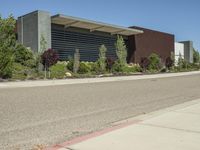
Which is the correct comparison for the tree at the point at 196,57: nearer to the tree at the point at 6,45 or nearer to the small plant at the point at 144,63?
the small plant at the point at 144,63

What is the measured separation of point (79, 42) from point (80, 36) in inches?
41.3

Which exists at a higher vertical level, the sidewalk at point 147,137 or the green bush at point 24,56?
the green bush at point 24,56

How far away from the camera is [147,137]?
6.77 meters

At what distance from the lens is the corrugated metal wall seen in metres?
49.4

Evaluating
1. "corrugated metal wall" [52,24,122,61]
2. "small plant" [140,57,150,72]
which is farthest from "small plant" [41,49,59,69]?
"small plant" [140,57,150,72]

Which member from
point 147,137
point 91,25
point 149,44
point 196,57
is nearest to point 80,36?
point 91,25

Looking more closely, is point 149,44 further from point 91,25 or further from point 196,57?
point 196,57

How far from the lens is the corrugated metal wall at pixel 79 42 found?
4944 centimetres

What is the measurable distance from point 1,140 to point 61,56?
43.3 m

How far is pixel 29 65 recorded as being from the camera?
1491 inches

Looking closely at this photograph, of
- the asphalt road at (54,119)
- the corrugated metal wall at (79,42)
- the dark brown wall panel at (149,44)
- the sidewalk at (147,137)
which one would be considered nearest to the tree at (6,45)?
the asphalt road at (54,119)

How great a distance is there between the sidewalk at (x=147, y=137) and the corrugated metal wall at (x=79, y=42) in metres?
41.4

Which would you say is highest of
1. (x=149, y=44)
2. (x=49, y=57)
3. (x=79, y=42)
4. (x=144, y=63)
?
(x=149, y=44)

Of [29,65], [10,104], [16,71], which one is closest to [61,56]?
[29,65]
